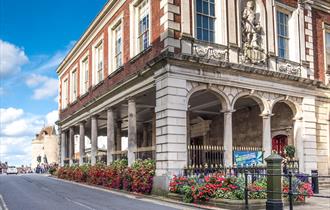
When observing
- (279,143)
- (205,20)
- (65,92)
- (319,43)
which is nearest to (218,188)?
(205,20)

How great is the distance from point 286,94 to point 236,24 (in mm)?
4021

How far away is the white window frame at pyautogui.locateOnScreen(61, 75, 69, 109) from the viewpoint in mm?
34359

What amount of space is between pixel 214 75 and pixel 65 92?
21.1 m

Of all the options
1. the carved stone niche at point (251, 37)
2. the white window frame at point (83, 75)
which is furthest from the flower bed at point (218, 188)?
the white window frame at point (83, 75)

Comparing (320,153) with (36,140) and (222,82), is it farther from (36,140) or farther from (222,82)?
(36,140)

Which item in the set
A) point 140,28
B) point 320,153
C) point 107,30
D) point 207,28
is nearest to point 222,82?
point 207,28

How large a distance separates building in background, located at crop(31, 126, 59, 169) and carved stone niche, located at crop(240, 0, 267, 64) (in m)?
54.6

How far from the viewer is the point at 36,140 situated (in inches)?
3152

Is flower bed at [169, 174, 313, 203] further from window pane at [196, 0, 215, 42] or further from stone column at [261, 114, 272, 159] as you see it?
window pane at [196, 0, 215, 42]

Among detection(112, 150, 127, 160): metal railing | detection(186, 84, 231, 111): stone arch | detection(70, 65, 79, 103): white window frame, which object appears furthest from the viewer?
detection(70, 65, 79, 103): white window frame

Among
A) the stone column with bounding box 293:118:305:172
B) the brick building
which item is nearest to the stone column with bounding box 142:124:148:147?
the brick building

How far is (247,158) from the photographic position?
17344 millimetres

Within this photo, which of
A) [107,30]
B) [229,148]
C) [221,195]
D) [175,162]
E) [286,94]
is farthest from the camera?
[107,30]

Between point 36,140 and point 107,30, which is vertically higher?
point 107,30
